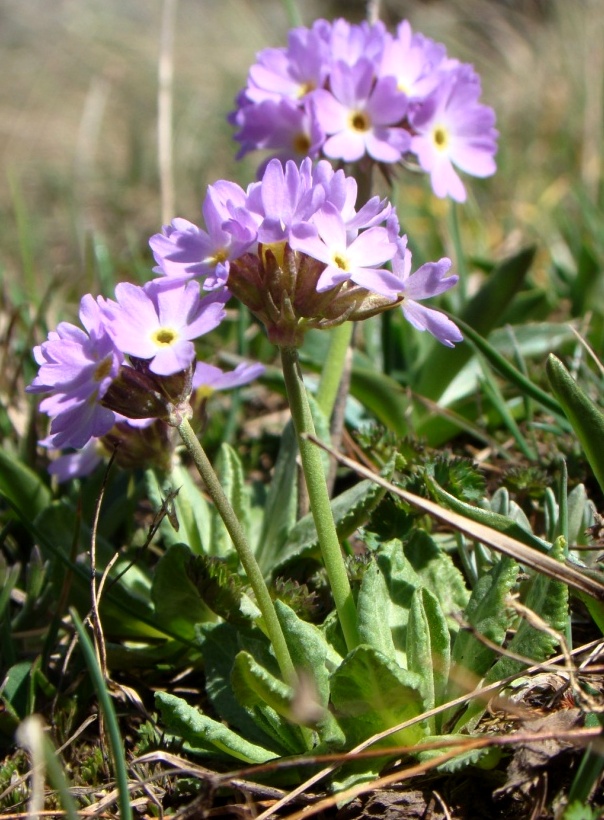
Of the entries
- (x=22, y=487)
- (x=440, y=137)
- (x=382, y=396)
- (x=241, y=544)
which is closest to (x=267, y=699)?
(x=241, y=544)

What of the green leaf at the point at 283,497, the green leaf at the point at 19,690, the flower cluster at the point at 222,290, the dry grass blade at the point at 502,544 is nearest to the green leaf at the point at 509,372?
the green leaf at the point at 283,497

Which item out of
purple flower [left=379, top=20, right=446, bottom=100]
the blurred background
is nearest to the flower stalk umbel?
purple flower [left=379, top=20, right=446, bottom=100]

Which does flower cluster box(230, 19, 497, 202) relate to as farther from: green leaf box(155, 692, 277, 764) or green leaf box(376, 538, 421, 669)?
green leaf box(155, 692, 277, 764)

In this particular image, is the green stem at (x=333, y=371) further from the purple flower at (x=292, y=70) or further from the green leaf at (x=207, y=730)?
the green leaf at (x=207, y=730)

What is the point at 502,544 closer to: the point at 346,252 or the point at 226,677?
the point at 346,252

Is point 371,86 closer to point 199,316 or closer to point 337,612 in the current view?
point 199,316
